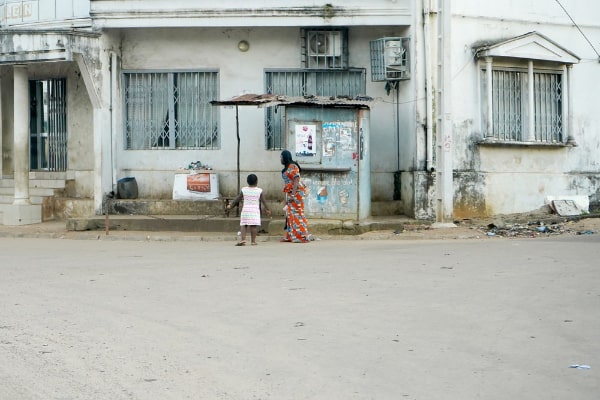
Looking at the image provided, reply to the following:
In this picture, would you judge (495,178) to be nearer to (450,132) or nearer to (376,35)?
(450,132)

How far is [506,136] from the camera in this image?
18.3 metres

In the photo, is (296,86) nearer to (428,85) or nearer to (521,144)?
(428,85)

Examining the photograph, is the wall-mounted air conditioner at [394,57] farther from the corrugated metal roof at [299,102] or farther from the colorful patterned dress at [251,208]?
the colorful patterned dress at [251,208]

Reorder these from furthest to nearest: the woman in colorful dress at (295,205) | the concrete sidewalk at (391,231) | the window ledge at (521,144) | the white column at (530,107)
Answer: the white column at (530,107) → the window ledge at (521,144) → the concrete sidewalk at (391,231) → the woman in colorful dress at (295,205)

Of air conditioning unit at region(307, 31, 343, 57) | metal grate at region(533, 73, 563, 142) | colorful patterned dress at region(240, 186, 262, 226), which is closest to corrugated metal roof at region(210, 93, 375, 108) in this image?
air conditioning unit at region(307, 31, 343, 57)

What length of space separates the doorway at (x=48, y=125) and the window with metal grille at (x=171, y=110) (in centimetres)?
188

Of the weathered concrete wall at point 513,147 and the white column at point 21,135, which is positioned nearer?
the weathered concrete wall at point 513,147

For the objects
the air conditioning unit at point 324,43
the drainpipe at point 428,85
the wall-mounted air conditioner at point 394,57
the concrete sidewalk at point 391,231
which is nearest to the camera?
the concrete sidewalk at point 391,231

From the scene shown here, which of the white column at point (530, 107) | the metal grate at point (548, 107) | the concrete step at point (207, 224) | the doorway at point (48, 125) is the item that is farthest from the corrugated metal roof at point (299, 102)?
the doorway at point (48, 125)

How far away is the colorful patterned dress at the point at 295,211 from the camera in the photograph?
15312mm

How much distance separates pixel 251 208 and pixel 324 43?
15.9 ft

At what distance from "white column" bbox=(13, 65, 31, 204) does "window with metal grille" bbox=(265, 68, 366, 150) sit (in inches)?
194

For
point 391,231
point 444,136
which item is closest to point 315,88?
point 444,136

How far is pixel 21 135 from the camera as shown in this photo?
1888 cm
